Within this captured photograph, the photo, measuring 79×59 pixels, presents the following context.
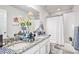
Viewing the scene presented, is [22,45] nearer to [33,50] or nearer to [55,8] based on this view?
[33,50]

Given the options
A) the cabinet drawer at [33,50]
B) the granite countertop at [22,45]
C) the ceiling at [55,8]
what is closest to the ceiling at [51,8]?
the ceiling at [55,8]

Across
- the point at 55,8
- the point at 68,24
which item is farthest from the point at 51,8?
the point at 68,24

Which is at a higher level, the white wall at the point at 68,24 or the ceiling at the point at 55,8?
the ceiling at the point at 55,8

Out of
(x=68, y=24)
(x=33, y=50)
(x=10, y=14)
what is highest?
(x=10, y=14)

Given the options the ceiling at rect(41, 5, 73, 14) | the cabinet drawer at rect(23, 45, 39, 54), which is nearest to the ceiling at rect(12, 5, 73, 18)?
the ceiling at rect(41, 5, 73, 14)

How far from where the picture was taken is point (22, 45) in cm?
178

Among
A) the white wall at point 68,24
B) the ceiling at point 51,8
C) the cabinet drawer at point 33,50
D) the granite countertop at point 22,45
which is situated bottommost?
the cabinet drawer at point 33,50

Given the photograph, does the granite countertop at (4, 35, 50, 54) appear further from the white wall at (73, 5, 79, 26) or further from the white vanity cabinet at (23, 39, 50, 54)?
the white wall at (73, 5, 79, 26)

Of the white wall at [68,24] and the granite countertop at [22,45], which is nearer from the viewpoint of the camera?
the granite countertop at [22,45]

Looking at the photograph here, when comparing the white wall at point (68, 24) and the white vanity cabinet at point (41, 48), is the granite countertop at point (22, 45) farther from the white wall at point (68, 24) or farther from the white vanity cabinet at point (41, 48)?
the white wall at point (68, 24)

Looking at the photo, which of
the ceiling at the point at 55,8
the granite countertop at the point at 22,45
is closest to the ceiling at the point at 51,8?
the ceiling at the point at 55,8

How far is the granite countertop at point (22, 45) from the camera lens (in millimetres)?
1716

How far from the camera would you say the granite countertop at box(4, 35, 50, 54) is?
172 cm
